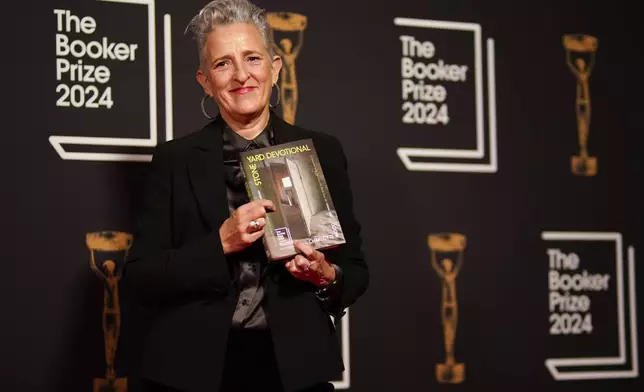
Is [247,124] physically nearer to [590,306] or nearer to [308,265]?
[308,265]

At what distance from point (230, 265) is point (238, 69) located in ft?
1.45

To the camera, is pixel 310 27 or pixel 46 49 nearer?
pixel 46 49

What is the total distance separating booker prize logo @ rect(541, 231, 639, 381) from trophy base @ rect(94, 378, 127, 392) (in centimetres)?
146

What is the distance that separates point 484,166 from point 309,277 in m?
1.39

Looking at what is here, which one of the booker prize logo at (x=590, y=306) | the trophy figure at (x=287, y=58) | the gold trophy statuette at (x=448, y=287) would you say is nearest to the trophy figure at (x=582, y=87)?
the booker prize logo at (x=590, y=306)

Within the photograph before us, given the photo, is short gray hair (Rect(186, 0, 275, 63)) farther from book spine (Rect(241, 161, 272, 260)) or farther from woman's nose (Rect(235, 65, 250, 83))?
book spine (Rect(241, 161, 272, 260))

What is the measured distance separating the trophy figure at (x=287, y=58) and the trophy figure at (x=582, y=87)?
1050 mm

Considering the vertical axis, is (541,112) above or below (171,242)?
above

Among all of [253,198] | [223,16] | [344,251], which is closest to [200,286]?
[253,198]

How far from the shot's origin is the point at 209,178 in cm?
184

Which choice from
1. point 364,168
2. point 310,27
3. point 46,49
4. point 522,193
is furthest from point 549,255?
point 46,49

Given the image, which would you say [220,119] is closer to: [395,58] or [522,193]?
[395,58]

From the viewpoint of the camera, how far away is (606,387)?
119 inches

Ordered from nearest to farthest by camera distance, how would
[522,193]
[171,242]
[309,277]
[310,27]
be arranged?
[309,277], [171,242], [310,27], [522,193]
